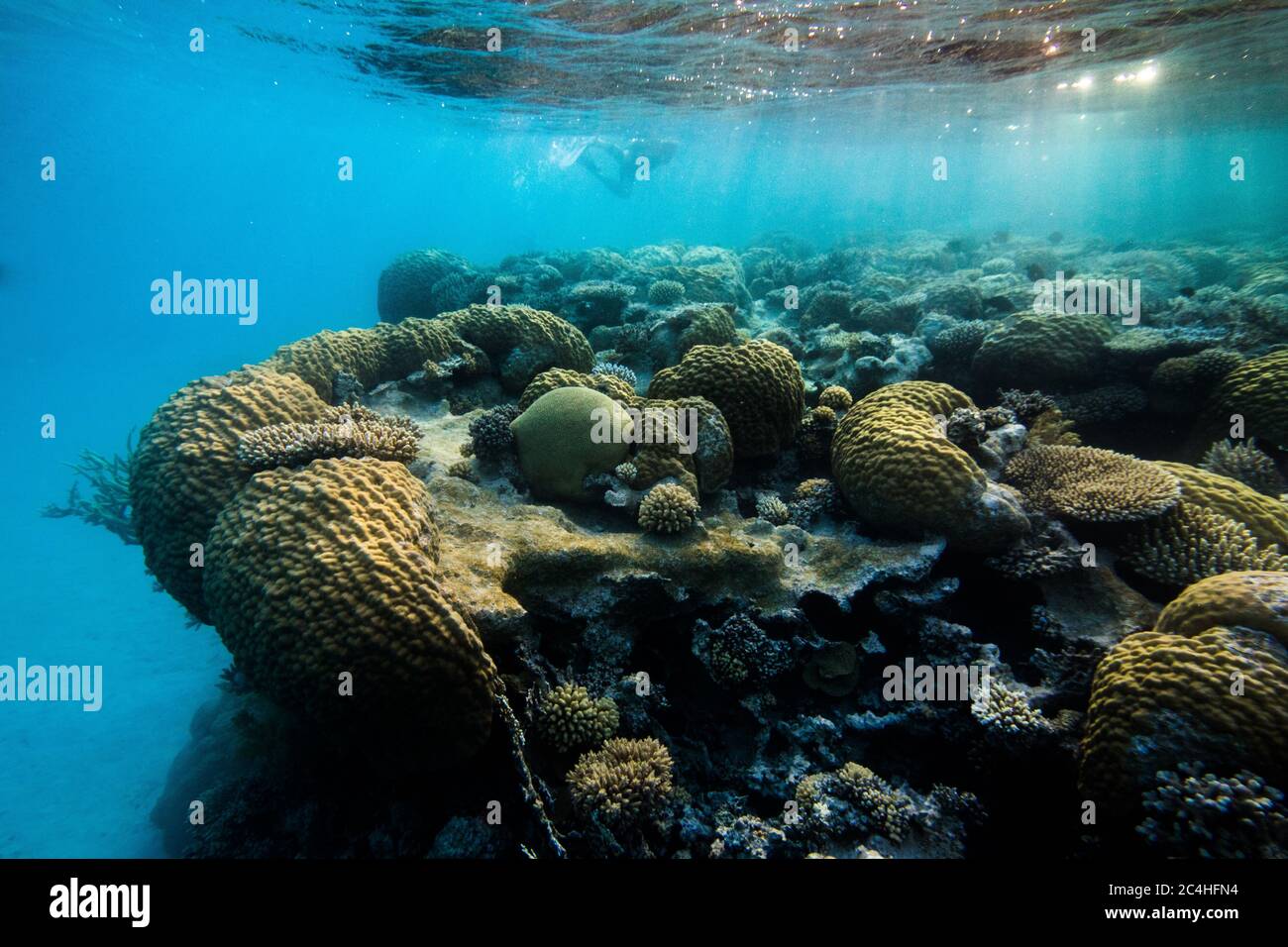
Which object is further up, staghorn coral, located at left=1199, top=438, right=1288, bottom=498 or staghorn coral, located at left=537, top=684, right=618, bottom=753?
staghorn coral, located at left=1199, top=438, right=1288, bottom=498

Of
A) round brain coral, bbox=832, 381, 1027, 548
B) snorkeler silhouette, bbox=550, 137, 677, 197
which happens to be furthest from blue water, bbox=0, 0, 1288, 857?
round brain coral, bbox=832, 381, 1027, 548

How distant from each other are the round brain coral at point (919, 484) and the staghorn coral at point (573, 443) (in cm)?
266

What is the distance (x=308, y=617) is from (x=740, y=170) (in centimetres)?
9502

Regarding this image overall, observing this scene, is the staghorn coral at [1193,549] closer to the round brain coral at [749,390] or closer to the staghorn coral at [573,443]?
the round brain coral at [749,390]

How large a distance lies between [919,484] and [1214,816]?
3065 mm

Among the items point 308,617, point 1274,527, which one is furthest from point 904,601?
point 308,617

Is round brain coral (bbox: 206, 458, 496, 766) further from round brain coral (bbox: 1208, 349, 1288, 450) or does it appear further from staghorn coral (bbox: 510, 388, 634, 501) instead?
round brain coral (bbox: 1208, 349, 1288, 450)

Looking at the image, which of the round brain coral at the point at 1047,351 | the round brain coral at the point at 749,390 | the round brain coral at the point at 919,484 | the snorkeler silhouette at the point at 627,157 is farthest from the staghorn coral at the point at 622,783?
the snorkeler silhouette at the point at 627,157

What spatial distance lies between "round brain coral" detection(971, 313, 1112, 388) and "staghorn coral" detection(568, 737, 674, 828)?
25.9 ft

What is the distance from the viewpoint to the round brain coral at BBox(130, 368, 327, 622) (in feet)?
17.7

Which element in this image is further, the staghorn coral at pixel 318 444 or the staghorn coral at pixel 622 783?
the staghorn coral at pixel 318 444

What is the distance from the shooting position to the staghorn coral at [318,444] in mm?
5281

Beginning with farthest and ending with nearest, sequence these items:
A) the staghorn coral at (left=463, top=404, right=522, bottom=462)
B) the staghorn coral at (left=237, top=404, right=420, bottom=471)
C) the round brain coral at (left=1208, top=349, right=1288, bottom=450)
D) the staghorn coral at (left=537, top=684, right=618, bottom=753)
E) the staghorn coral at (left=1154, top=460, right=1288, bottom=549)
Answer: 1. the round brain coral at (left=1208, top=349, right=1288, bottom=450)
2. the staghorn coral at (left=463, top=404, right=522, bottom=462)
3. the staghorn coral at (left=1154, top=460, right=1288, bottom=549)
4. the staghorn coral at (left=237, top=404, right=420, bottom=471)
5. the staghorn coral at (left=537, top=684, right=618, bottom=753)
